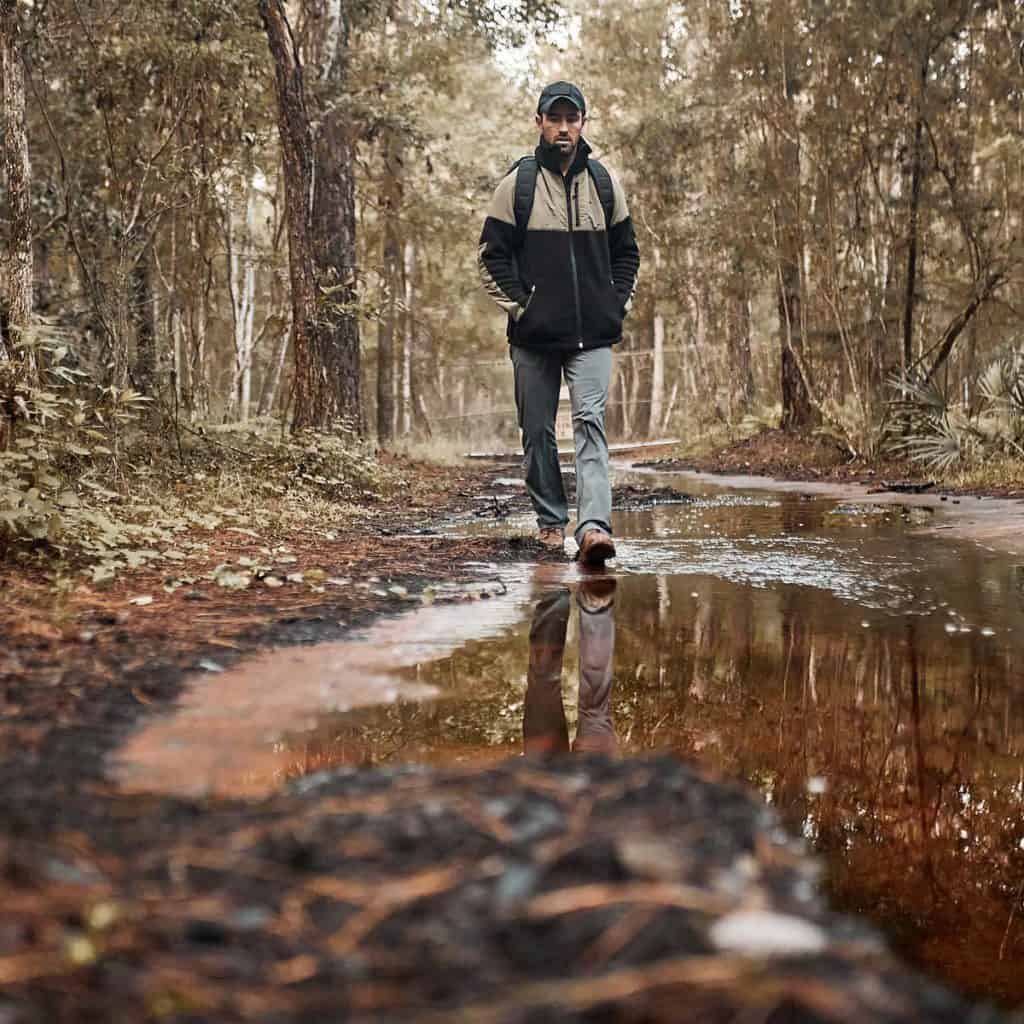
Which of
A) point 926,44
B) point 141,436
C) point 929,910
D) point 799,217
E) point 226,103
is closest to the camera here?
point 929,910

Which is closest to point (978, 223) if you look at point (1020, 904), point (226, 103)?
point (226, 103)

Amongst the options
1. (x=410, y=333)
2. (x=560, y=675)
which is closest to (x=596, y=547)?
(x=560, y=675)

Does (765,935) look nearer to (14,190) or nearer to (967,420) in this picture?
(14,190)

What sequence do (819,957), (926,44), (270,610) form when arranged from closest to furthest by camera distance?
(819,957) < (270,610) < (926,44)

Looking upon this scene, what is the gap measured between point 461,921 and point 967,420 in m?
12.8

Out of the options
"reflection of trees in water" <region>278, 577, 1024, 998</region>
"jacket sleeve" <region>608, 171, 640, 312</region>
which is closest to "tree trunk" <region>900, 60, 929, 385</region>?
"jacket sleeve" <region>608, 171, 640, 312</region>

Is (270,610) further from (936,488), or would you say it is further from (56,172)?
(56,172)

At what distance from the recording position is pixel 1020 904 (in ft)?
6.51

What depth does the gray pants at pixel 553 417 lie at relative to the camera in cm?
615

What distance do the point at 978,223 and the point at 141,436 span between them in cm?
1030

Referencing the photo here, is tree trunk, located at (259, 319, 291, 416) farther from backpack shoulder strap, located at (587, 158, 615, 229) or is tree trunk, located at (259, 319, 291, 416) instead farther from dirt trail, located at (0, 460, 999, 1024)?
dirt trail, located at (0, 460, 999, 1024)

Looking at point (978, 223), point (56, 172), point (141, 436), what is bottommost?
point (141, 436)

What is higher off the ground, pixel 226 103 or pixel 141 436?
pixel 226 103

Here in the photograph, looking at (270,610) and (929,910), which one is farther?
(270,610)
